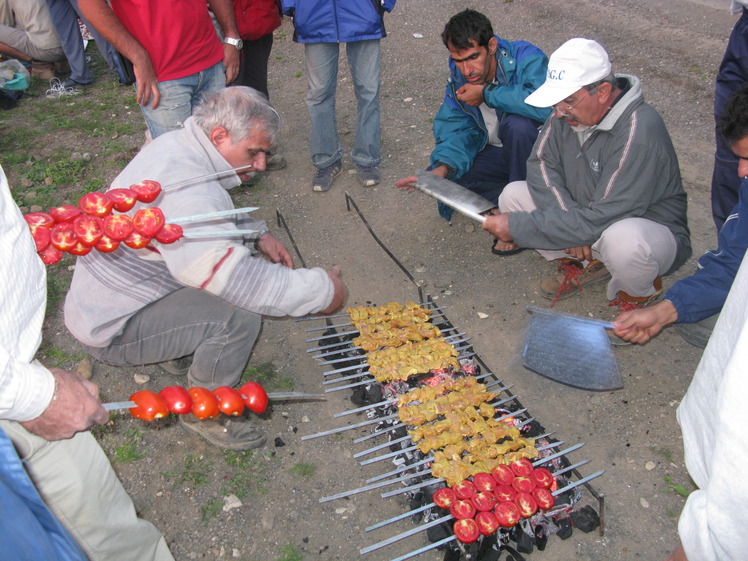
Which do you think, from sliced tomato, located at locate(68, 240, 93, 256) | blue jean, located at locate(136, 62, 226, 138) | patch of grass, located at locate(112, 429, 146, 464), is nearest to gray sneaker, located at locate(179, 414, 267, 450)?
patch of grass, located at locate(112, 429, 146, 464)

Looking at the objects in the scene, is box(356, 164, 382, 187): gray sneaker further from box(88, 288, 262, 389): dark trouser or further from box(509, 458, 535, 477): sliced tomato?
box(509, 458, 535, 477): sliced tomato

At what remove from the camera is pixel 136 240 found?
108 inches

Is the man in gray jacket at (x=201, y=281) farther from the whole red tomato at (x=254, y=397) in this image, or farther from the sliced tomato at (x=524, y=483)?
the sliced tomato at (x=524, y=483)

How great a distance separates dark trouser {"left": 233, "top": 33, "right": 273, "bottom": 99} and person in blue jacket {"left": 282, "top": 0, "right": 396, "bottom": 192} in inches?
26.7

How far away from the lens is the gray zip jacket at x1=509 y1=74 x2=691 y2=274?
11.9 ft

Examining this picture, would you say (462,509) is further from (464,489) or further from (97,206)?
(97,206)

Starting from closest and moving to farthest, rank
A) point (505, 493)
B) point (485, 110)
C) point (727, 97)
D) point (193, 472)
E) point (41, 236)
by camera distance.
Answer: point (41, 236) → point (505, 493) → point (193, 472) → point (727, 97) → point (485, 110)

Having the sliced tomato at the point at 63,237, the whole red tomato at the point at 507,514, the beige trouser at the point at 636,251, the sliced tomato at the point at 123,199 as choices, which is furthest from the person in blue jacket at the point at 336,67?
the whole red tomato at the point at 507,514

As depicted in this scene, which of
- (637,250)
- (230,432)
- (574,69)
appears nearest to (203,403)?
(230,432)

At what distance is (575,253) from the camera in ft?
13.8

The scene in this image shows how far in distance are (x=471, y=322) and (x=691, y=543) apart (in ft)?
9.21

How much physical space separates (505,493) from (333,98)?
13.2 feet

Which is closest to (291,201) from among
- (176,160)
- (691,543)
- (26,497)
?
(176,160)

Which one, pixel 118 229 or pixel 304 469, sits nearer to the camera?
pixel 118 229
